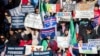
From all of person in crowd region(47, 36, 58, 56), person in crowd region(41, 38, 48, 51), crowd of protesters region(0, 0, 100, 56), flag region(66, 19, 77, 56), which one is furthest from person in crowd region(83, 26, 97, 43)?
person in crowd region(41, 38, 48, 51)

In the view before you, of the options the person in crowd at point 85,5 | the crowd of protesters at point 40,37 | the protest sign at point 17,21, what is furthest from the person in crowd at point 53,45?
the person in crowd at point 85,5

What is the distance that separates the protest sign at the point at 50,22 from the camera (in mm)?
3701

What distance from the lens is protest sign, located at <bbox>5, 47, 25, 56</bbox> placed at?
3.65 metres

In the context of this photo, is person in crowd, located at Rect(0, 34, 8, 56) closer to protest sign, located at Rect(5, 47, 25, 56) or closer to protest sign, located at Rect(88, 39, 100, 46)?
protest sign, located at Rect(5, 47, 25, 56)

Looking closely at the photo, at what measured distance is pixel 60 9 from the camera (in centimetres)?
370

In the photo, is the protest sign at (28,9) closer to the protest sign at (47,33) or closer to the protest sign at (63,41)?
the protest sign at (47,33)

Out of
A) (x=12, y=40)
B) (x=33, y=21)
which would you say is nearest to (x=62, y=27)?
(x=33, y=21)

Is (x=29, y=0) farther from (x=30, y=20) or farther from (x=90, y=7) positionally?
(x=90, y=7)

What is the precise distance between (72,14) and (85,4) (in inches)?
7.5

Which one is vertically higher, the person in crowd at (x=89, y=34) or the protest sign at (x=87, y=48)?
the person in crowd at (x=89, y=34)

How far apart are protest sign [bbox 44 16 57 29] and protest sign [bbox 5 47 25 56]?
1.29ft

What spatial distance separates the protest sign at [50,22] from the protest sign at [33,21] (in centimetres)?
6

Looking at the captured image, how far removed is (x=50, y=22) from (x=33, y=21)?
0.20m

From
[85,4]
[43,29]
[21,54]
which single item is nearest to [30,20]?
[43,29]
